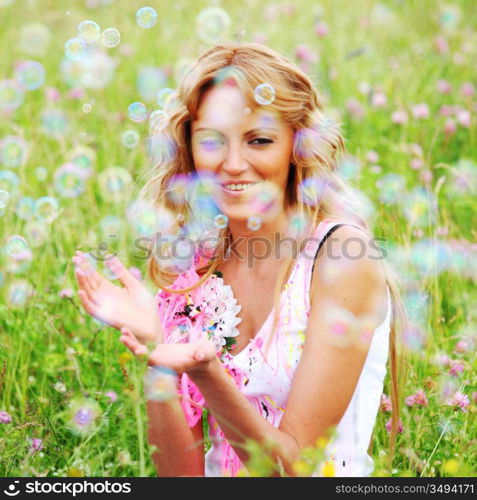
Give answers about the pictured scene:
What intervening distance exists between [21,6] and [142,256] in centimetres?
348

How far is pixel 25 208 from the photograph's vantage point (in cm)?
301

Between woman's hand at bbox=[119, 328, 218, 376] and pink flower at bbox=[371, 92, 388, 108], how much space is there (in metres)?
2.71

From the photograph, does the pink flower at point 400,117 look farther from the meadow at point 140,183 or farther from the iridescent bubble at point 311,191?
the iridescent bubble at point 311,191

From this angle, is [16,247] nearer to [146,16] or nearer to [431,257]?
[146,16]

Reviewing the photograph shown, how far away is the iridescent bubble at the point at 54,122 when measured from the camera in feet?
12.3

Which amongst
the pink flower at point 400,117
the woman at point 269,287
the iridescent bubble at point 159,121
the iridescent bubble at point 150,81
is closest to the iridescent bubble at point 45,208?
the iridescent bubble at point 159,121

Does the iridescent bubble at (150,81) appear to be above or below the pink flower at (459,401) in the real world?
above

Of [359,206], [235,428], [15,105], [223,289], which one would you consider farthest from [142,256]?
[15,105]

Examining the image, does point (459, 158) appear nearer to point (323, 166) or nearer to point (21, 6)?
point (323, 166)

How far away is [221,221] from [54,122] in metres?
1.95

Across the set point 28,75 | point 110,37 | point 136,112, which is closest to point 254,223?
point 136,112

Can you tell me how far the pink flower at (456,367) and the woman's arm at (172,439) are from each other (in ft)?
2.40

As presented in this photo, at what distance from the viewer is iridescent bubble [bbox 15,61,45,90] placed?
389 cm

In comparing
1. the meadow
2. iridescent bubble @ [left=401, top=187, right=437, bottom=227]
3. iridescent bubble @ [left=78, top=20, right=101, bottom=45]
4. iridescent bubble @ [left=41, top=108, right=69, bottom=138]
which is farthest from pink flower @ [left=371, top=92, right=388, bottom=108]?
iridescent bubble @ [left=78, top=20, right=101, bottom=45]
